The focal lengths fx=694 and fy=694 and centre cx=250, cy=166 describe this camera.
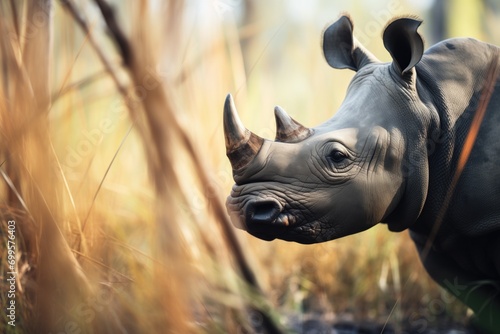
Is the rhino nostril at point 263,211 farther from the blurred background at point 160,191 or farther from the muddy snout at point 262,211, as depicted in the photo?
the blurred background at point 160,191

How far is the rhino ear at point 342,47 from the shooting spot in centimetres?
234

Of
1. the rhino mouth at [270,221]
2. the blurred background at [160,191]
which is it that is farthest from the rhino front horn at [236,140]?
the blurred background at [160,191]

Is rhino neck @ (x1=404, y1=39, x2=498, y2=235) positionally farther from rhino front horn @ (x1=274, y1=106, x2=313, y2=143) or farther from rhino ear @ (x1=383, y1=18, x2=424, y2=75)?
rhino front horn @ (x1=274, y1=106, x2=313, y2=143)

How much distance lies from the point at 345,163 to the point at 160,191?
0.62m

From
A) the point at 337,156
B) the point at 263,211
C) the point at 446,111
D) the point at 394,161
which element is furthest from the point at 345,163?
the point at 446,111

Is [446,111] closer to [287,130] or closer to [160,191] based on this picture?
[287,130]

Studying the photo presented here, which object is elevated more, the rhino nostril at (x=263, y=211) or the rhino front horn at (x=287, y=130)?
the rhino front horn at (x=287, y=130)

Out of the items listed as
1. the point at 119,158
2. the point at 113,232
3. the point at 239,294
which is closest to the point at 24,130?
the point at 113,232

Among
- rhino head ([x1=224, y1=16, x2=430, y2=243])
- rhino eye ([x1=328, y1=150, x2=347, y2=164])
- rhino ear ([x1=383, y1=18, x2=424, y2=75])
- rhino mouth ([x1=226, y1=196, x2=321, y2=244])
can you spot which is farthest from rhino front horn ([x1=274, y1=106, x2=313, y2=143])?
rhino ear ([x1=383, y1=18, x2=424, y2=75])

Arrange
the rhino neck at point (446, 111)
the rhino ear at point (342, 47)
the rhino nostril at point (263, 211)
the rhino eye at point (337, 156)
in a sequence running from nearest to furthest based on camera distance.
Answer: the rhino nostril at point (263, 211) < the rhino eye at point (337, 156) < the rhino neck at point (446, 111) < the rhino ear at point (342, 47)

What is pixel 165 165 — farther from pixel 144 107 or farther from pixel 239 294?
pixel 239 294

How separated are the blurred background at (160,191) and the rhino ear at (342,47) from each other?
0.11m

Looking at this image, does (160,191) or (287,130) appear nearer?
(287,130)

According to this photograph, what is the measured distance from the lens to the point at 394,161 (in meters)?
1.99
